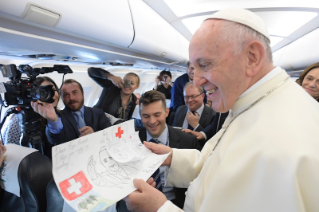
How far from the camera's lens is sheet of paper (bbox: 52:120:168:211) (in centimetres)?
70

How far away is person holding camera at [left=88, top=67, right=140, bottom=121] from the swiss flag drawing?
231cm

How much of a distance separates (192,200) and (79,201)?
1.72 ft

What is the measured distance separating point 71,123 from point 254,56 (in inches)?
85.0

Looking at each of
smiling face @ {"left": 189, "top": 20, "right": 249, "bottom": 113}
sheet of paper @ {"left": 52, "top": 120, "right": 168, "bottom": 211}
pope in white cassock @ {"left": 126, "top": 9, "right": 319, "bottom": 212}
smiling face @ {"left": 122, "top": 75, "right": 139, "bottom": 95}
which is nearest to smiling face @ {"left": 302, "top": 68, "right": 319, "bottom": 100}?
pope in white cassock @ {"left": 126, "top": 9, "right": 319, "bottom": 212}

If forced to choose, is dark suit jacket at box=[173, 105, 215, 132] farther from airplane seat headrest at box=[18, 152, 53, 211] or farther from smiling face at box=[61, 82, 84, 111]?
airplane seat headrest at box=[18, 152, 53, 211]

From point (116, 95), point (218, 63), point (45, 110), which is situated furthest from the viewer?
point (116, 95)

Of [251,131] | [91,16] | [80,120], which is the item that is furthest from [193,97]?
[251,131]

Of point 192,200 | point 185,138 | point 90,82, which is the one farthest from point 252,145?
point 90,82

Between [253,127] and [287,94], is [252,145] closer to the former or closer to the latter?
[253,127]

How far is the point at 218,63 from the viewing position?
0.77 meters

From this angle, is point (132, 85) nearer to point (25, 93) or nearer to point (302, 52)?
point (25, 93)

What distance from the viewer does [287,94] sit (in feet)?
2.42

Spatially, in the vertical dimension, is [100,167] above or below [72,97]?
below

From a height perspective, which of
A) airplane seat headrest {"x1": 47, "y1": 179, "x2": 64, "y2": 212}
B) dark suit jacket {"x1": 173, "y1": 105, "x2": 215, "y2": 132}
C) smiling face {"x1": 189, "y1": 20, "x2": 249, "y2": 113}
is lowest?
airplane seat headrest {"x1": 47, "y1": 179, "x2": 64, "y2": 212}
